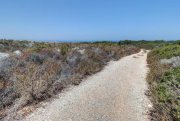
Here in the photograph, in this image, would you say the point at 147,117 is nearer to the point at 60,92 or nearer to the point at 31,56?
the point at 60,92

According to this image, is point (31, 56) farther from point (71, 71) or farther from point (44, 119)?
point (44, 119)

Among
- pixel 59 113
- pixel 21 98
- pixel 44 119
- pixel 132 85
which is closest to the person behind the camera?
pixel 44 119

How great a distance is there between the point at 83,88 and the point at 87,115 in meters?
4.00

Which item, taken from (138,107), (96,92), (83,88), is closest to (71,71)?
(83,88)

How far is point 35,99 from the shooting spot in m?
10.3

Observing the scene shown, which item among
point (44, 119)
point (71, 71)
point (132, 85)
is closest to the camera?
point (44, 119)

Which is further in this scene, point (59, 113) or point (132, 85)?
point (132, 85)

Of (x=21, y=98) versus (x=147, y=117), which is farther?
(x=21, y=98)

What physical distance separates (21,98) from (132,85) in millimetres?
6191

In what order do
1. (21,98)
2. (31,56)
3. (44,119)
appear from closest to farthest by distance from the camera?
(44,119) < (21,98) < (31,56)

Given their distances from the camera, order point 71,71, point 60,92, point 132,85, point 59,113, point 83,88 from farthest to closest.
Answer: point 71,71, point 132,85, point 83,88, point 60,92, point 59,113

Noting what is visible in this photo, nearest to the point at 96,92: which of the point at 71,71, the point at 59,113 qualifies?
the point at 59,113

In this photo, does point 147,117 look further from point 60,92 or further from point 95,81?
point 95,81

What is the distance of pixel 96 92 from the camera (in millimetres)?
11828
